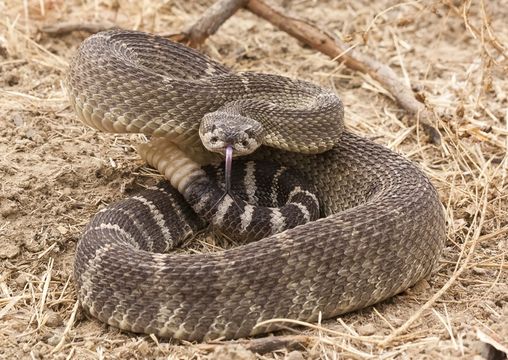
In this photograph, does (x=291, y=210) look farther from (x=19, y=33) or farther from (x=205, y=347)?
(x=19, y=33)

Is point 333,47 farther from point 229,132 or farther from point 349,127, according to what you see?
point 229,132

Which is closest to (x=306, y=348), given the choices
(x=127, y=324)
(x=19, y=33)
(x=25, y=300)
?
(x=127, y=324)

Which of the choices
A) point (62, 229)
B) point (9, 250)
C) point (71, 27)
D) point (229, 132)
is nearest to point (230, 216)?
point (229, 132)

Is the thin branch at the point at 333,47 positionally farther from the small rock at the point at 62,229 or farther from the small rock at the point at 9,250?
the small rock at the point at 9,250

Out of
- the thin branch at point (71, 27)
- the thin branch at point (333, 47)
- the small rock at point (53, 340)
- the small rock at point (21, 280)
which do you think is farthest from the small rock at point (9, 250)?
the thin branch at point (333, 47)

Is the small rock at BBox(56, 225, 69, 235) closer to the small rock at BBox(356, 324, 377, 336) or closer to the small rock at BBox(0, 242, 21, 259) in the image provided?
the small rock at BBox(0, 242, 21, 259)

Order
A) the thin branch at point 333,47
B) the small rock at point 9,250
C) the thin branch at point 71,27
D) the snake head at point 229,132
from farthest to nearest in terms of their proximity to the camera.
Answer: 1. the thin branch at point 71,27
2. the thin branch at point 333,47
3. the snake head at point 229,132
4. the small rock at point 9,250
